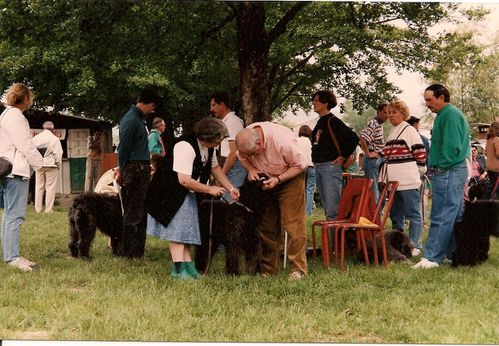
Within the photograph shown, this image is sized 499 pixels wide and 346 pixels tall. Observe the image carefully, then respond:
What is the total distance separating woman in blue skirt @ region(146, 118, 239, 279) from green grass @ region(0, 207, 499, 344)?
0.42 meters

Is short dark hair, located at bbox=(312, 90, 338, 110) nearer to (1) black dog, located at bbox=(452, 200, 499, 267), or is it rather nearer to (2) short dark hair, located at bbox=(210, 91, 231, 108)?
(2) short dark hair, located at bbox=(210, 91, 231, 108)

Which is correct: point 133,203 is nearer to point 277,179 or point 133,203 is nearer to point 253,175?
point 253,175

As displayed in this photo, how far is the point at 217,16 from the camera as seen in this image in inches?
350

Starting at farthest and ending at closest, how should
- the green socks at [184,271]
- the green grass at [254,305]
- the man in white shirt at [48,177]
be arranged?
the man in white shirt at [48,177]
the green socks at [184,271]
the green grass at [254,305]

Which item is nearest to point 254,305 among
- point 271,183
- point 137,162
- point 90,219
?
point 271,183

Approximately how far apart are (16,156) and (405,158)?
4005 mm

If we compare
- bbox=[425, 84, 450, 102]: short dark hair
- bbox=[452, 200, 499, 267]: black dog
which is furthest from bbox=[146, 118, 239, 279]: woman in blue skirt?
bbox=[452, 200, 499, 267]: black dog

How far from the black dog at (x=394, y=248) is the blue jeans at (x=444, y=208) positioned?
1.46 feet

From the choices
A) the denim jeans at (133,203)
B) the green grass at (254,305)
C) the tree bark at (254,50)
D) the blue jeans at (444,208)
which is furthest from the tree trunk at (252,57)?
the blue jeans at (444,208)

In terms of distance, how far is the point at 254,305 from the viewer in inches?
201

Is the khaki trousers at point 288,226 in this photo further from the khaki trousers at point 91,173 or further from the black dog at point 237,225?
the khaki trousers at point 91,173

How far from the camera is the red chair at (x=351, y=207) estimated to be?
6.67m

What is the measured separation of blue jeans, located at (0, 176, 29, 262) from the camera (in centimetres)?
659

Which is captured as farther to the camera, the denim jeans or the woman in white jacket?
the denim jeans
